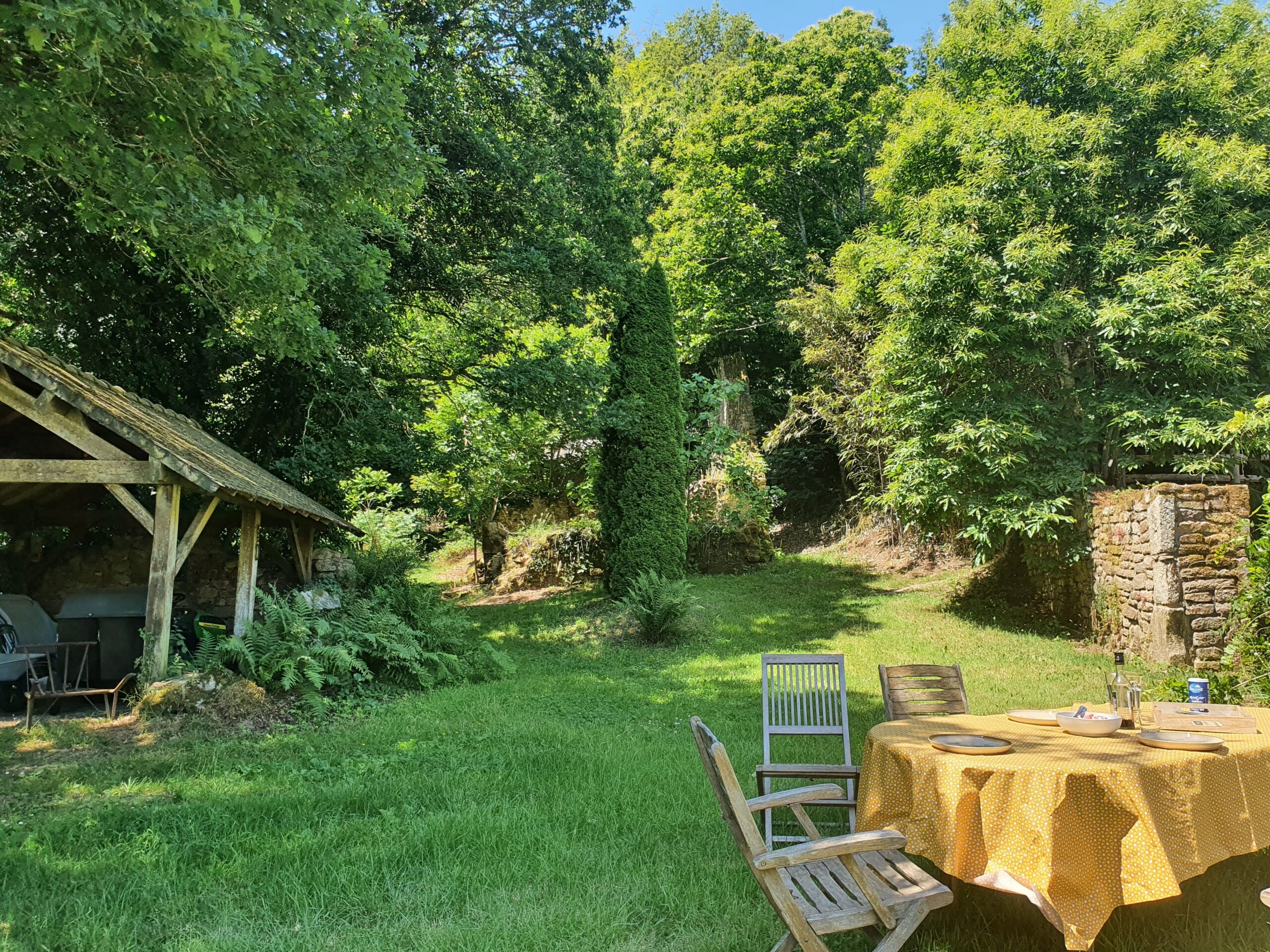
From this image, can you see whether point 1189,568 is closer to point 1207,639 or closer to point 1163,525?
point 1163,525

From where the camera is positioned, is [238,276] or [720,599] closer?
[238,276]

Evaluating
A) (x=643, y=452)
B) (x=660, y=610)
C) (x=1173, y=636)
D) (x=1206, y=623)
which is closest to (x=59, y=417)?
(x=660, y=610)

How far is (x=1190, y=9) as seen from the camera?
13.5 metres

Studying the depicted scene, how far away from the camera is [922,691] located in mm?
5199

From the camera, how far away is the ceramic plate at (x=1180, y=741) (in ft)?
11.2

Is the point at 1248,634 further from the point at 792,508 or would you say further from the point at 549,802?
the point at 792,508

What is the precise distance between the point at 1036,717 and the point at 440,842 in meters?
3.44

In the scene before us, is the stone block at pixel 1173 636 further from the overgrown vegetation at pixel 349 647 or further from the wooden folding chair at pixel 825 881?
the overgrown vegetation at pixel 349 647

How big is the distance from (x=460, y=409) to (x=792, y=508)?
427 inches

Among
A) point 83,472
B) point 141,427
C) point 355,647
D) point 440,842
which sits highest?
point 141,427

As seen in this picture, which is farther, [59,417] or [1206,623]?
[1206,623]

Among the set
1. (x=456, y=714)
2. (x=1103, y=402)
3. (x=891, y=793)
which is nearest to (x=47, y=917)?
(x=891, y=793)

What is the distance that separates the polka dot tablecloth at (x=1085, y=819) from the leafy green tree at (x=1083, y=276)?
874cm

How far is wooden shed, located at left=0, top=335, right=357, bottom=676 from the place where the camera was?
771cm
